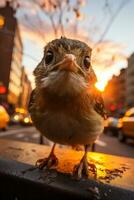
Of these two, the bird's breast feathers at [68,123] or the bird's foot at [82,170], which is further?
the bird's foot at [82,170]

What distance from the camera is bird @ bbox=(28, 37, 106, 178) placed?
1.96m

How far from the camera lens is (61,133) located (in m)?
2.26

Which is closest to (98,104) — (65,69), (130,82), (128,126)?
(65,69)

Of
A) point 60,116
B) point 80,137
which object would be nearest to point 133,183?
point 80,137

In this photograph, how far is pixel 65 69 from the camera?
75.0 inches

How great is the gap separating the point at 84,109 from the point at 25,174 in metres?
0.50

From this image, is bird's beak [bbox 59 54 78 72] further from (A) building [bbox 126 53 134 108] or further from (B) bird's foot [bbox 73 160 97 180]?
(A) building [bbox 126 53 134 108]

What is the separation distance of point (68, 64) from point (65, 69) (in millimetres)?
29

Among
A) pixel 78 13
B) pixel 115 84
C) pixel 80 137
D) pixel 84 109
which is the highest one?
pixel 115 84

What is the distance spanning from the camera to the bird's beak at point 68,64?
74.8 inches

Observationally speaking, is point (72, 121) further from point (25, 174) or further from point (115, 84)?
point (115, 84)

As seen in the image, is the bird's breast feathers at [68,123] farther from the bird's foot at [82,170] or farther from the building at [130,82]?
the building at [130,82]

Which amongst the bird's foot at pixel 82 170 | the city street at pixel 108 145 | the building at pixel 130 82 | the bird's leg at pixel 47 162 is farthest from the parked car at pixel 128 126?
the building at pixel 130 82

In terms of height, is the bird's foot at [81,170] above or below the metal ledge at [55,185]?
above
